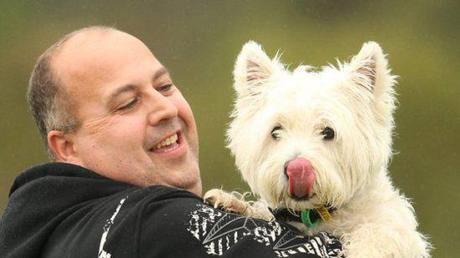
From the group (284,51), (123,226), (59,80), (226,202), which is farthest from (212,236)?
(284,51)

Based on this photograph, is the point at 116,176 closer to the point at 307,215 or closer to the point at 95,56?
the point at 95,56

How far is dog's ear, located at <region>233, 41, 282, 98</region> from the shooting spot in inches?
144

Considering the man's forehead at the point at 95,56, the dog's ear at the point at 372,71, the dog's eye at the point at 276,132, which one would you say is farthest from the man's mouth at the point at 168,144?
the dog's ear at the point at 372,71

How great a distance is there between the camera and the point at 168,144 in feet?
12.1

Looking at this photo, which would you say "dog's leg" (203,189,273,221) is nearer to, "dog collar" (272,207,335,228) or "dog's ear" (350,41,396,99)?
"dog collar" (272,207,335,228)

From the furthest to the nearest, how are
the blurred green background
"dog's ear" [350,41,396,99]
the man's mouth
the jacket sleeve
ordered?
the blurred green background → the man's mouth → "dog's ear" [350,41,396,99] → the jacket sleeve

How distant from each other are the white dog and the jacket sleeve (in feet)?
0.59

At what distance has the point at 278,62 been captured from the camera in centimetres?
370

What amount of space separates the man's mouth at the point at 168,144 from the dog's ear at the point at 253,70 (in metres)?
0.26

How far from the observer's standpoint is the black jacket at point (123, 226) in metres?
3.09

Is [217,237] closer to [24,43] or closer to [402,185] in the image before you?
[402,185]

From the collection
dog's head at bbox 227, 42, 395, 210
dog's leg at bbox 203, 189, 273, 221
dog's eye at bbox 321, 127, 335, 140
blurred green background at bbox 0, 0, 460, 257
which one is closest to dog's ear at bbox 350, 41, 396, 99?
dog's head at bbox 227, 42, 395, 210

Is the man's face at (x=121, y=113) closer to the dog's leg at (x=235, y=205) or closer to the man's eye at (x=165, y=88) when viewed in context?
the man's eye at (x=165, y=88)

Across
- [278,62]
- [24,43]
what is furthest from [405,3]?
[278,62]
